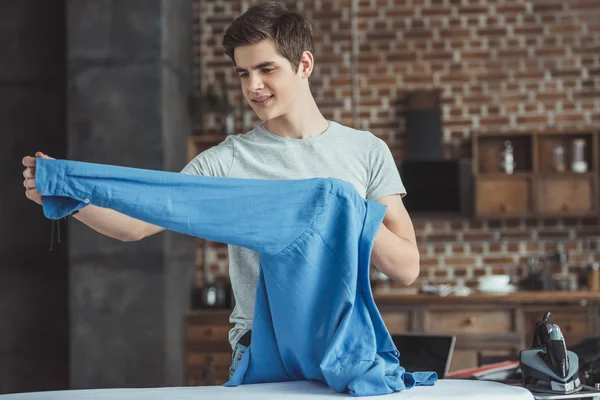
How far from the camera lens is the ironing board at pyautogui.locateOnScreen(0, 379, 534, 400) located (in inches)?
65.9

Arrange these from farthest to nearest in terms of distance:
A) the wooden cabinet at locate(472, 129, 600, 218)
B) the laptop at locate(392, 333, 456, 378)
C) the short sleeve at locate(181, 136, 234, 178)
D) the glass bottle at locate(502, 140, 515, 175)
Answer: the glass bottle at locate(502, 140, 515, 175), the wooden cabinet at locate(472, 129, 600, 218), the laptop at locate(392, 333, 456, 378), the short sleeve at locate(181, 136, 234, 178)

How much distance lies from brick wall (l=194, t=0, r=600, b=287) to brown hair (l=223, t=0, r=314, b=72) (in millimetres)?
4356

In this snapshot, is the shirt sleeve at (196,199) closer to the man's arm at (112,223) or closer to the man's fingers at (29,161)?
the man's fingers at (29,161)

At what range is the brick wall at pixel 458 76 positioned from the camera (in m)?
6.12

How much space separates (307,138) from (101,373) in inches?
150

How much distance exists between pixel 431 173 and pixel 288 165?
13.7ft

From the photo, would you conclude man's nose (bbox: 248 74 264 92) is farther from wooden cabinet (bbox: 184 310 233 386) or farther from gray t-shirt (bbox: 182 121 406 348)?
wooden cabinet (bbox: 184 310 233 386)

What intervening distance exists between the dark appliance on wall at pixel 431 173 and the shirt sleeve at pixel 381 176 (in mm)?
4056

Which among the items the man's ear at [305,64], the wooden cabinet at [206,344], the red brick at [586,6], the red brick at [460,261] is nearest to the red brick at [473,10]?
the red brick at [586,6]

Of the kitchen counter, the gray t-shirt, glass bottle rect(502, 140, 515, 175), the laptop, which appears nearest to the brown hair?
the gray t-shirt

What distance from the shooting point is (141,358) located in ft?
17.4

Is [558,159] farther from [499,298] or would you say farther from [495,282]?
[499,298]

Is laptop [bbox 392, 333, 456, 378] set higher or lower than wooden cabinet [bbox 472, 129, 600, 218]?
lower

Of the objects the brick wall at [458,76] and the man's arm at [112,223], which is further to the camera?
the brick wall at [458,76]
